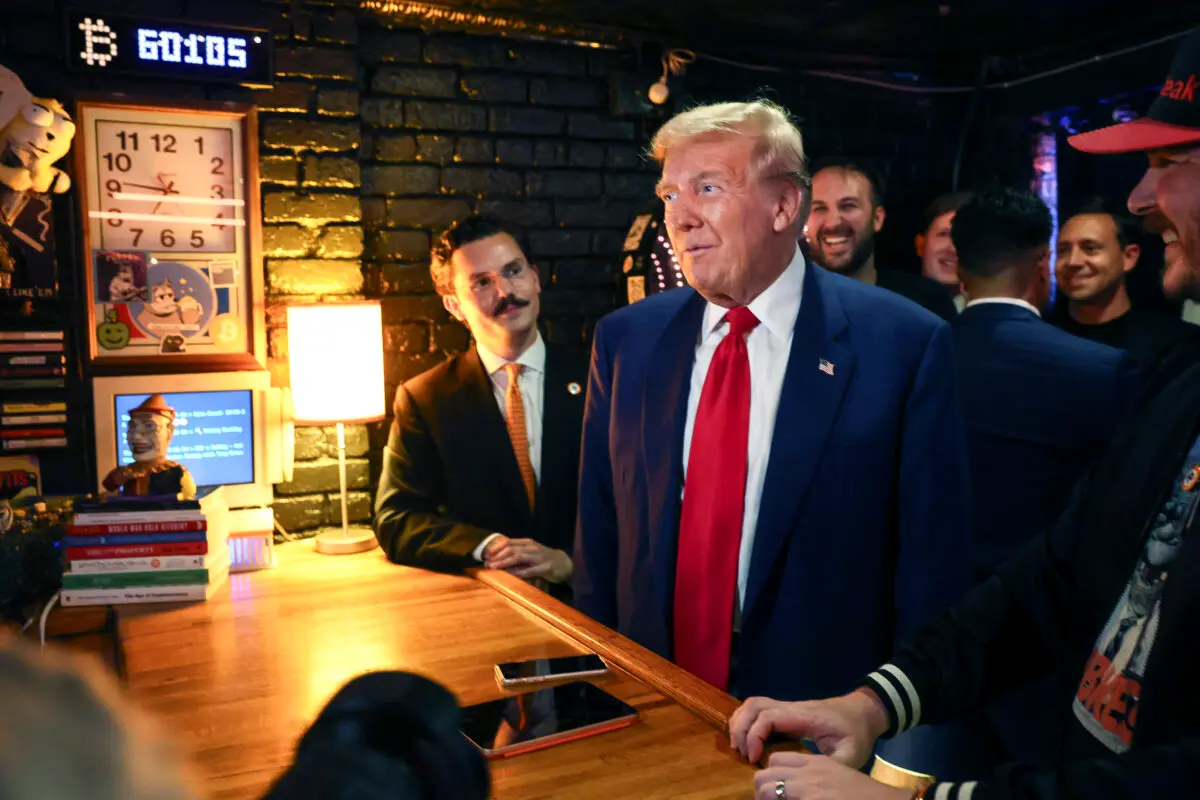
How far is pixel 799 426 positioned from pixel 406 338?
1993 mm

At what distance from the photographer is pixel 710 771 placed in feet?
4.04

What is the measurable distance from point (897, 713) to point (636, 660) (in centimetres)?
50

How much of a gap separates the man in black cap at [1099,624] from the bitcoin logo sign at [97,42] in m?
2.60

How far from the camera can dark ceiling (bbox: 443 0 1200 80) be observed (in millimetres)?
3559

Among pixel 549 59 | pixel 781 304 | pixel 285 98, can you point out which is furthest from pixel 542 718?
pixel 549 59

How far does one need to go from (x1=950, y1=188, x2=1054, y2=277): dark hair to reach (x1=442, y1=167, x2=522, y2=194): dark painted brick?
1.65m

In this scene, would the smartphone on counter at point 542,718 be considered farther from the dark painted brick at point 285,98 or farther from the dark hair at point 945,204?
the dark hair at point 945,204

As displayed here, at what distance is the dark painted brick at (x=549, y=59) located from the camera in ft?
11.6

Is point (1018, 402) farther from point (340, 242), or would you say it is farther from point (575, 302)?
point (340, 242)

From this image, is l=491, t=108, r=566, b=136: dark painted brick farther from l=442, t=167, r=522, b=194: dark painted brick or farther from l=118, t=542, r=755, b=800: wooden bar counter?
l=118, t=542, r=755, b=800: wooden bar counter

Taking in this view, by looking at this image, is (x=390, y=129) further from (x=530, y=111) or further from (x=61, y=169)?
(x=61, y=169)

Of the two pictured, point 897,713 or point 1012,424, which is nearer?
point 897,713

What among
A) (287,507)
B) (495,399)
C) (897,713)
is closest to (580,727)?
(897,713)

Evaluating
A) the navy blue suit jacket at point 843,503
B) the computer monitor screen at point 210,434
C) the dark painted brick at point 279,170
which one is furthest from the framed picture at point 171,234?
the navy blue suit jacket at point 843,503
